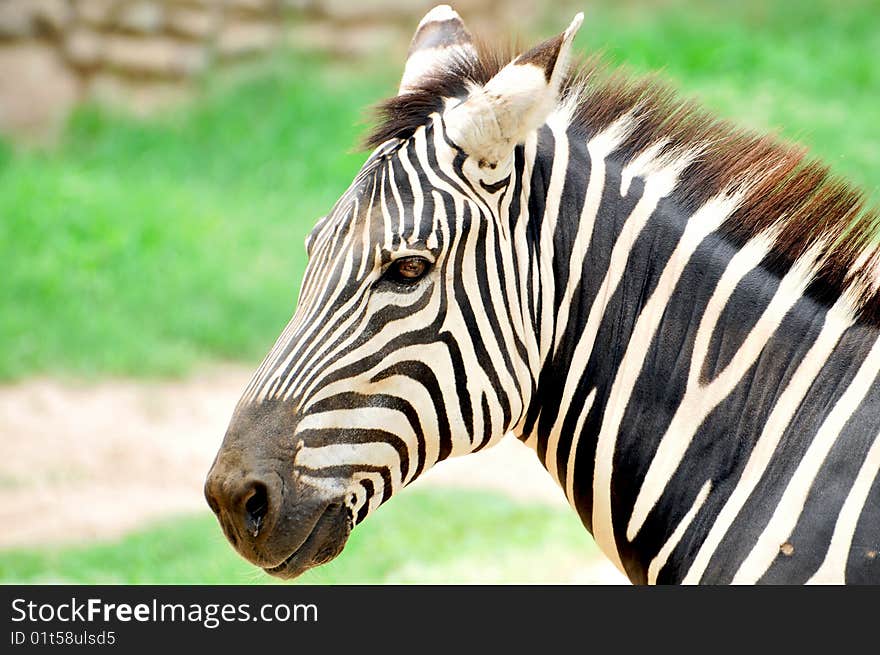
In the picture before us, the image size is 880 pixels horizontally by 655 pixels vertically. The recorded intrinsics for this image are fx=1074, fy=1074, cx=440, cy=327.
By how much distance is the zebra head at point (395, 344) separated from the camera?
2.77 m

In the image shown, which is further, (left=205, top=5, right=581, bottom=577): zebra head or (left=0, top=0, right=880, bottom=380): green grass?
(left=0, top=0, right=880, bottom=380): green grass

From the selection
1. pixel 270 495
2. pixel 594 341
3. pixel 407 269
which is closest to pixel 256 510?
pixel 270 495

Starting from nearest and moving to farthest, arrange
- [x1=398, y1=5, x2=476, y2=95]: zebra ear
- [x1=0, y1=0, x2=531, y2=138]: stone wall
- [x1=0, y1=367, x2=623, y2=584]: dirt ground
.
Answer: [x1=398, y1=5, x2=476, y2=95]: zebra ear → [x1=0, y1=367, x2=623, y2=584]: dirt ground → [x1=0, y1=0, x2=531, y2=138]: stone wall

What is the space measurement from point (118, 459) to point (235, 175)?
605cm

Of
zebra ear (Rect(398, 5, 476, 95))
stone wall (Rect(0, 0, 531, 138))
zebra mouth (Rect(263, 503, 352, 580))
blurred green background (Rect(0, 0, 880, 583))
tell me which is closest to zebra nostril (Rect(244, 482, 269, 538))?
zebra mouth (Rect(263, 503, 352, 580))

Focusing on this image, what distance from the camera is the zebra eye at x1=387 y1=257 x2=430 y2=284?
2.82 meters

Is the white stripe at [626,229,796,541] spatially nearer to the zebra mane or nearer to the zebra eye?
the zebra mane

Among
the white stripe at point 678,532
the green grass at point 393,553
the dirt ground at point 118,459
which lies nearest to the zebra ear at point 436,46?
the white stripe at point 678,532

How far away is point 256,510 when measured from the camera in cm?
275

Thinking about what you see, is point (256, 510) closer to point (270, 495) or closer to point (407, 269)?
point (270, 495)

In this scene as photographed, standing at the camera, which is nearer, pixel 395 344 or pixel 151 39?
pixel 395 344

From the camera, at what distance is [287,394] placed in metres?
2.79

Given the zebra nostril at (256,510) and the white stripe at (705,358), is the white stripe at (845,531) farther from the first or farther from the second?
the zebra nostril at (256,510)
